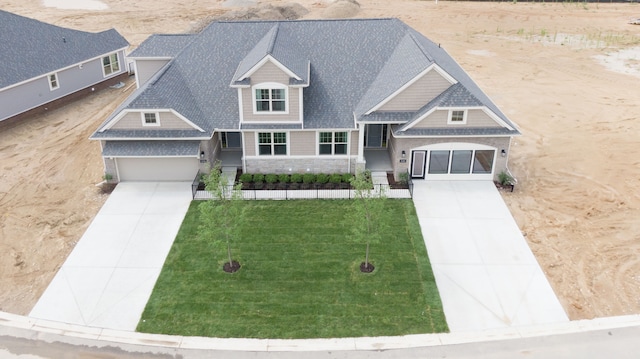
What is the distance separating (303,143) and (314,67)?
5095mm

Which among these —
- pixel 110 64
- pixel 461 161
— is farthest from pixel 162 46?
pixel 461 161

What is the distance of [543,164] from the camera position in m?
31.5

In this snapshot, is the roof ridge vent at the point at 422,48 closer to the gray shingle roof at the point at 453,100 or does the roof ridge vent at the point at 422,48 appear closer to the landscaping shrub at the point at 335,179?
the gray shingle roof at the point at 453,100

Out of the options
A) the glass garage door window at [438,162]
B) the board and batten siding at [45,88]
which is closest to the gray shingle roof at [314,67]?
the glass garage door window at [438,162]

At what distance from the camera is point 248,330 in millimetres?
19141

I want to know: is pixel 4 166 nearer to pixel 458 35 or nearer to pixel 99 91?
pixel 99 91

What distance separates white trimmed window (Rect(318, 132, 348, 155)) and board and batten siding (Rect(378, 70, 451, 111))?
9.43ft

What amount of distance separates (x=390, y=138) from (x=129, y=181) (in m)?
15.8

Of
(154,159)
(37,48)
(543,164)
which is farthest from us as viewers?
(37,48)

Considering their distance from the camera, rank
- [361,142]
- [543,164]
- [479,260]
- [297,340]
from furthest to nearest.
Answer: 1. [543,164]
2. [361,142]
3. [479,260]
4. [297,340]

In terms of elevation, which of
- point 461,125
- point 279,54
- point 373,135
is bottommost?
point 373,135

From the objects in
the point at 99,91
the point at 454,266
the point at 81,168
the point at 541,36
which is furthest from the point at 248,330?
the point at 541,36

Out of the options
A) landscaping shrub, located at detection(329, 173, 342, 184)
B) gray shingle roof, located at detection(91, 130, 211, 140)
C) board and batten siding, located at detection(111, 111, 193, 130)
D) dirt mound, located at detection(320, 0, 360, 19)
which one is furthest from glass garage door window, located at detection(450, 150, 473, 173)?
dirt mound, located at detection(320, 0, 360, 19)

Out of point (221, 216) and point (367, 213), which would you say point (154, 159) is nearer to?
point (221, 216)
